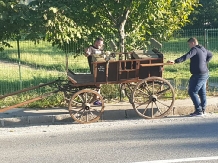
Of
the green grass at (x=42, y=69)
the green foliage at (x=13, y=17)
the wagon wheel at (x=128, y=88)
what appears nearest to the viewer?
the wagon wheel at (x=128, y=88)

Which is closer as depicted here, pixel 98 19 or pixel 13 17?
pixel 13 17

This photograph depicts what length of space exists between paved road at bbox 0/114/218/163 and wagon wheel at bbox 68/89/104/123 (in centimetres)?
22

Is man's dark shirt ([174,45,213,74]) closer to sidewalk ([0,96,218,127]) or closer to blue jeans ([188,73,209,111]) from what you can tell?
blue jeans ([188,73,209,111])

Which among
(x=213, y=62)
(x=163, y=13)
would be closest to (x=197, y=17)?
(x=213, y=62)

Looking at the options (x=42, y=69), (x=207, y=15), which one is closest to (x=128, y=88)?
(x=42, y=69)

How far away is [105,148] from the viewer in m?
7.27

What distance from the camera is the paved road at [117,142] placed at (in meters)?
6.72

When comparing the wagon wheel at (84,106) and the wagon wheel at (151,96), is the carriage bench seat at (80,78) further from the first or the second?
the wagon wheel at (151,96)

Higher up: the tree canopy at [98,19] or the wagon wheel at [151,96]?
the tree canopy at [98,19]

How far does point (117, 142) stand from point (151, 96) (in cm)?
223

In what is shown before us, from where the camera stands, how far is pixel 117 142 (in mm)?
7668

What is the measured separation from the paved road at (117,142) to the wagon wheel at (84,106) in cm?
22

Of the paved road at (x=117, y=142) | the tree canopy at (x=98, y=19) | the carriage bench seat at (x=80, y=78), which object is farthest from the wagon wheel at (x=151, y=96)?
the tree canopy at (x=98, y=19)

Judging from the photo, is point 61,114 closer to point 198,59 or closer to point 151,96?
point 151,96
